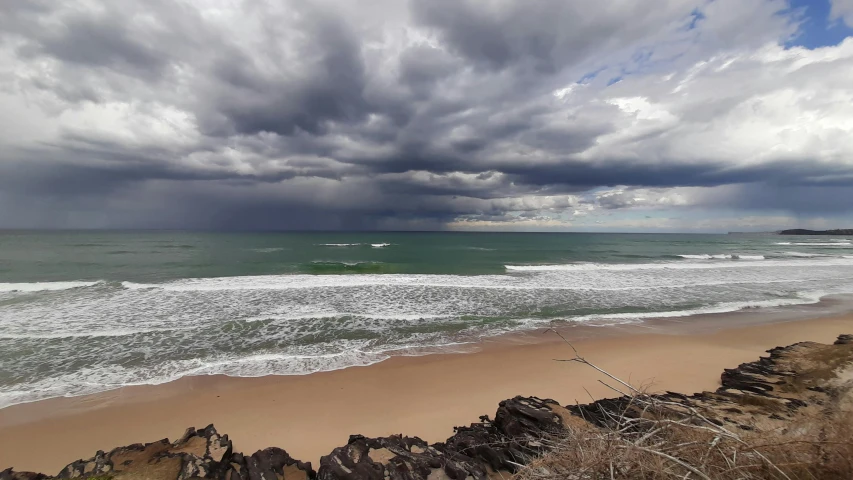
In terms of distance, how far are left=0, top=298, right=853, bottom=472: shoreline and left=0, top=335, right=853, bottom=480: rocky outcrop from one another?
3.34 ft

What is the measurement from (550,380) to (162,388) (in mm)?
7536

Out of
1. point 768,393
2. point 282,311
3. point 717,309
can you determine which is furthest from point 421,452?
point 717,309

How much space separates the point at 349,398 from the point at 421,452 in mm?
2708

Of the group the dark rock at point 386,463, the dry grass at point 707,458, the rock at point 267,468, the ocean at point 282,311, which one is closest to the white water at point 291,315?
the ocean at point 282,311

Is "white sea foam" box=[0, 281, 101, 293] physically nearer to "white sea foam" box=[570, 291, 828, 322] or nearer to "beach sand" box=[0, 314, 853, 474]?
"beach sand" box=[0, 314, 853, 474]

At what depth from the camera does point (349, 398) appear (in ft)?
19.7

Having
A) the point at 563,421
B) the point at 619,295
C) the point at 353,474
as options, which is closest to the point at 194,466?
the point at 353,474

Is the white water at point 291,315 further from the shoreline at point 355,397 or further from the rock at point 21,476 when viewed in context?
the rock at point 21,476

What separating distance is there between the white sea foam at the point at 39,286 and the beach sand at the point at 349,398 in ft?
48.8

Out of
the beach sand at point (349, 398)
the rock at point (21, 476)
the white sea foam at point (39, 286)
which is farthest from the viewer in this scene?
the white sea foam at point (39, 286)

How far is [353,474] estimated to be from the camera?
3219 millimetres

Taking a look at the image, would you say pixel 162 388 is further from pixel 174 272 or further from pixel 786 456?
pixel 174 272

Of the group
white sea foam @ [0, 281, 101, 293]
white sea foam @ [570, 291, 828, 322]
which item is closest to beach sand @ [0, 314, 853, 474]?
white sea foam @ [570, 291, 828, 322]

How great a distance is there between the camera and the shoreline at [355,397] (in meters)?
4.95
